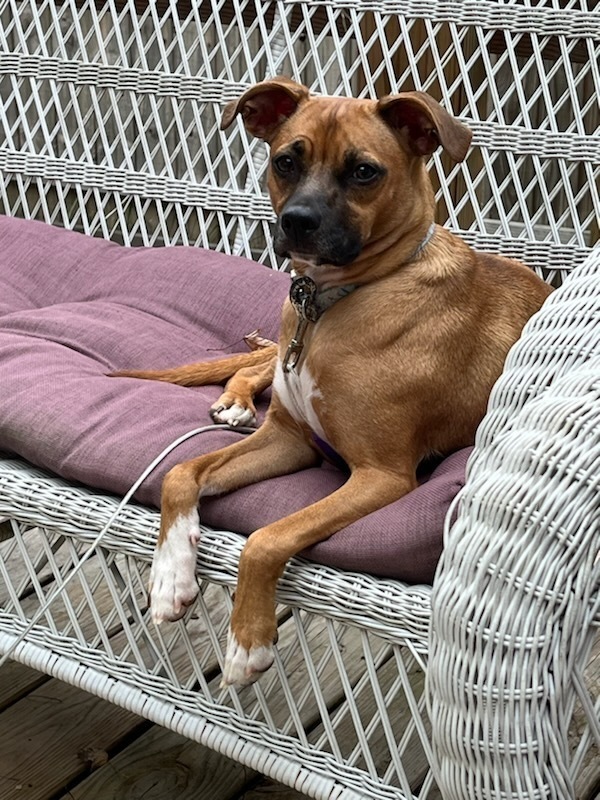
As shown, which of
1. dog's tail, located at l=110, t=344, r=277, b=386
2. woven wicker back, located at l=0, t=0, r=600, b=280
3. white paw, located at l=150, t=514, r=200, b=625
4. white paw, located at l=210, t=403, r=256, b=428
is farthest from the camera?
woven wicker back, located at l=0, t=0, r=600, b=280

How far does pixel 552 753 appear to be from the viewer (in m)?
1.45

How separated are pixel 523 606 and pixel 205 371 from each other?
49.1 inches

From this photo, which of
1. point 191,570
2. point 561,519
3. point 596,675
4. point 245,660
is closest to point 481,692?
point 561,519

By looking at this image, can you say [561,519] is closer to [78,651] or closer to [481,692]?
[481,692]

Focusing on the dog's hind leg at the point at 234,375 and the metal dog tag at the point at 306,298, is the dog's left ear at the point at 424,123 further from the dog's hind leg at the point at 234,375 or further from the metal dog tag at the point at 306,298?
the dog's hind leg at the point at 234,375

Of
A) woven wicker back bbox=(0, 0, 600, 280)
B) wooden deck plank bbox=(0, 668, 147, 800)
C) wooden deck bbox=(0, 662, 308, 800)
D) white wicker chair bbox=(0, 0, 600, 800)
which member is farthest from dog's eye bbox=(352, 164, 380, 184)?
wooden deck plank bbox=(0, 668, 147, 800)

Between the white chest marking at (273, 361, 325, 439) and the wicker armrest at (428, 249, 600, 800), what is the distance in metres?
0.61

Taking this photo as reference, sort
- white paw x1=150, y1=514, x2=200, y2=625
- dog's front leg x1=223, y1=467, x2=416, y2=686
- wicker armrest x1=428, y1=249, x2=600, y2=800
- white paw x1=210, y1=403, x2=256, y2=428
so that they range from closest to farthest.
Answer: wicker armrest x1=428, y1=249, x2=600, y2=800, dog's front leg x1=223, y1=467, x2=416, y2=686, white paw x1=150, y1=514, x2=200, y2=625, white paw x1=210, y1=403, x2=256, y2=428

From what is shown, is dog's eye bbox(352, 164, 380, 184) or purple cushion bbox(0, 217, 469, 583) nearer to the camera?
purple cushion bbox(0, 217, 469, 583)

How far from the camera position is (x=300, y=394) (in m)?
2.16

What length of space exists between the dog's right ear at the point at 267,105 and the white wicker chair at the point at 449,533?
0.73 m

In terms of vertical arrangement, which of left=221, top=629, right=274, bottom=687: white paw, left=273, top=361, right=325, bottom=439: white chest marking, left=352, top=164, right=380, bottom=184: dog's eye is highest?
left=352, top=164, right=380, bottom=184: dog's eye

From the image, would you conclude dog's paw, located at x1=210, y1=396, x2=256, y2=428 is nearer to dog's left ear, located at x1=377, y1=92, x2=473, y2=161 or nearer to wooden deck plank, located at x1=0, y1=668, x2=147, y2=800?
dog's left ear, located at x1=377, y1=92, x2=473, y2=161

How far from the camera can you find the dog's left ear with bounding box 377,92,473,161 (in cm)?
198
